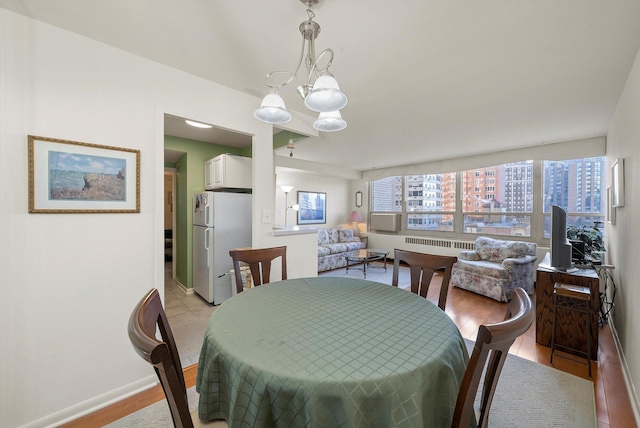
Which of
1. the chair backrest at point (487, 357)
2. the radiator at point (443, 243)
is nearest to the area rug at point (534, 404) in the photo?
the chair backrest at point (487, 357)

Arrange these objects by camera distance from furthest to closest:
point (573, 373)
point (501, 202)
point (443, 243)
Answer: point (443, 243) < point (501, 202) < point (573, 373)

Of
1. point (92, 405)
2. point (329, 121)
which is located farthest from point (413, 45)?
point (92, 405)

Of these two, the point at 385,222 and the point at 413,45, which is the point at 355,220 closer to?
the point at 385,222

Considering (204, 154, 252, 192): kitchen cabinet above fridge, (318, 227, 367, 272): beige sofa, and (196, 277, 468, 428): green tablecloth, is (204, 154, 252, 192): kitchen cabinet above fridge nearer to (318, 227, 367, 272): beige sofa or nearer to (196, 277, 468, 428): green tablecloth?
(318, 227, 367, 272): beige sofa

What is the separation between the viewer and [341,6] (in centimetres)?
150

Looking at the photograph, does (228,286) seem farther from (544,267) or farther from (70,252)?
(544,267)

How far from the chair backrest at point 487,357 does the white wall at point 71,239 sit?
6.75 feet

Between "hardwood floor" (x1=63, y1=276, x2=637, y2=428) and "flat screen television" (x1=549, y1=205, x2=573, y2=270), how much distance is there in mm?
799

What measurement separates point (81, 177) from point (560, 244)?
13.0 ft

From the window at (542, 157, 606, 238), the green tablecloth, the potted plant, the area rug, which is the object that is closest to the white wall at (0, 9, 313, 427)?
the area rug

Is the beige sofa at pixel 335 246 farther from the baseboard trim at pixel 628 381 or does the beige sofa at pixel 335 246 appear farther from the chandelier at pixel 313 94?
the baseboard trim at pixel 628 381

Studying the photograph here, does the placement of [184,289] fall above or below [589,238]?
below

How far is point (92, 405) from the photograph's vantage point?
1.66m

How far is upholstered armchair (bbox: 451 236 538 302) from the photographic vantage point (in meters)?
3.61
